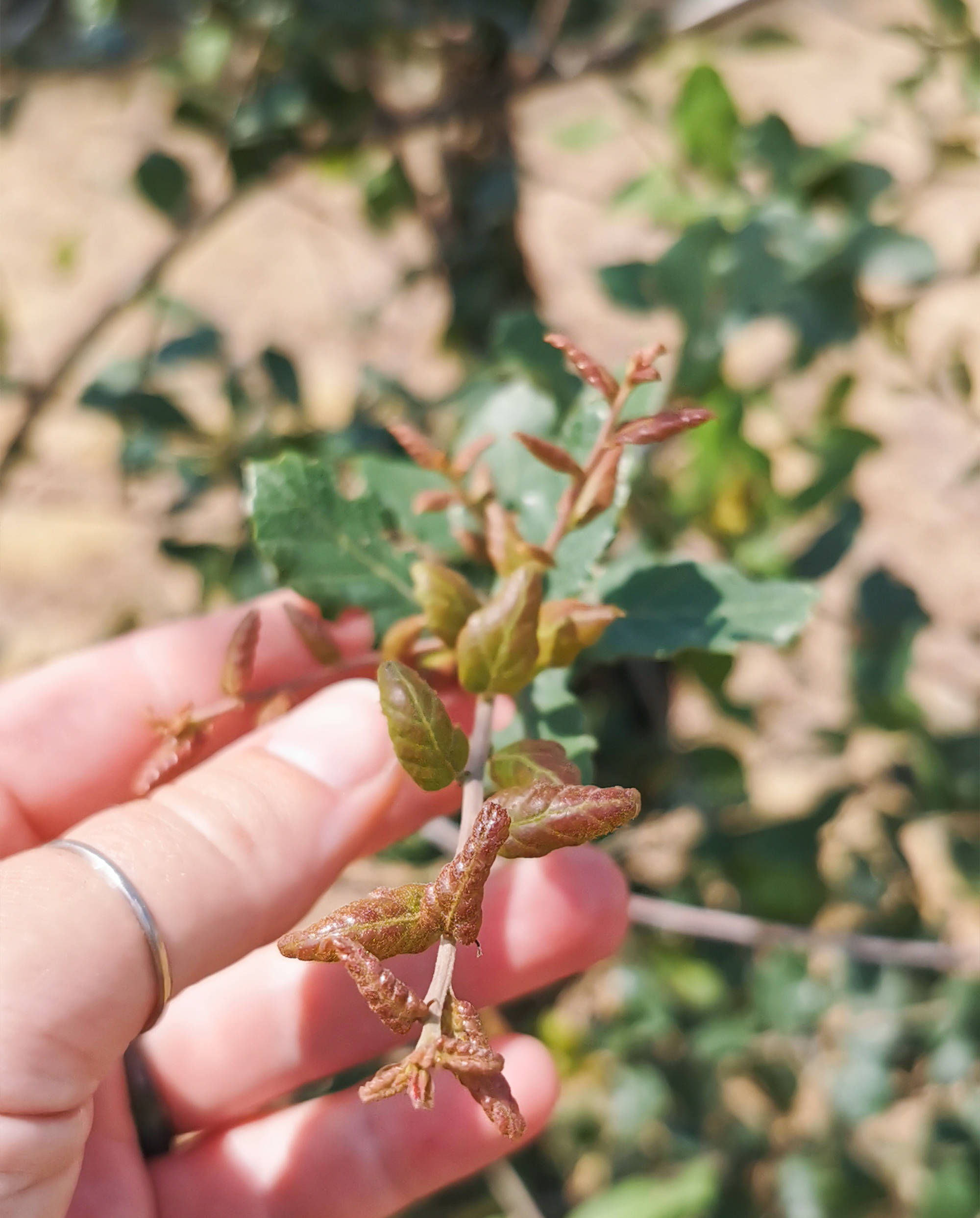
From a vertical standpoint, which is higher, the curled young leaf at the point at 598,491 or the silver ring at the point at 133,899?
the curled young leaf at the point at 598,491

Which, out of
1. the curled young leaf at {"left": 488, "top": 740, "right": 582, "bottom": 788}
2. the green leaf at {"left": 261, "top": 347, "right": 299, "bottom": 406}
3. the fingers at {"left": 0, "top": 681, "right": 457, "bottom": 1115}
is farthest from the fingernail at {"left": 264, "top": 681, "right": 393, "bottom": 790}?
the green leaf at {"left": 261, "top": 347, "right": 299, "bottom": 406}

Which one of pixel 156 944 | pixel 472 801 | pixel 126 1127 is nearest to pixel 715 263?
pixel 472 801

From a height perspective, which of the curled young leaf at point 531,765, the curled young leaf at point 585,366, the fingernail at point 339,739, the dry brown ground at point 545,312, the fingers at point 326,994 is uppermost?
the curled young leaf at point 585,366

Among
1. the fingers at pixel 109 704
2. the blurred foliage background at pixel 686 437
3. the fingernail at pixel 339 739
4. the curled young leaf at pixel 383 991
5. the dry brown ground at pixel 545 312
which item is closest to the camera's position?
the curled young leaf at pixel 383 991

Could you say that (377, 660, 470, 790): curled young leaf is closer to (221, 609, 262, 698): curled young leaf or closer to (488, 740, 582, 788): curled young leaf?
(488, 740, 582, 788): curled young leaf

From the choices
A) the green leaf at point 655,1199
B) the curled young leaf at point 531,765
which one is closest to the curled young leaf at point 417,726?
the curled young leaf at point 531,765

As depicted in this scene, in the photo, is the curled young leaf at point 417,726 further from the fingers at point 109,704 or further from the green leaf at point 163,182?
the green leaf at point 163,182

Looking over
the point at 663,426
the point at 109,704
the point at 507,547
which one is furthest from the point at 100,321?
the point at 663,426
